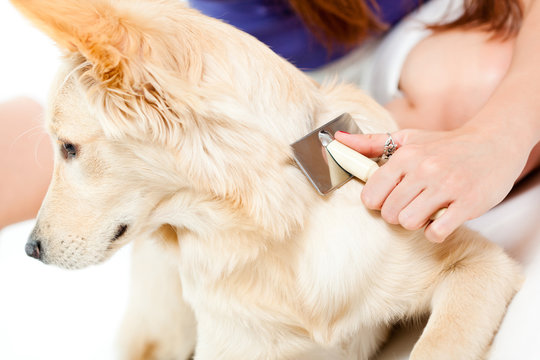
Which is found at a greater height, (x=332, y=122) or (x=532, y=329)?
(x=332, y=122)

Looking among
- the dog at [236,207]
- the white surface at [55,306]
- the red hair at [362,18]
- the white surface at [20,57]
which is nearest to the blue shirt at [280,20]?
the red hair at [362,18]

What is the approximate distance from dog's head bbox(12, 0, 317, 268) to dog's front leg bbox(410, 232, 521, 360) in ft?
1.00

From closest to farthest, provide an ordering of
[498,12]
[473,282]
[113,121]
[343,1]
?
[113,121], [473,282], [498,12], [343,1]

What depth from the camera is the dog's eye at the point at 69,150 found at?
0.83m

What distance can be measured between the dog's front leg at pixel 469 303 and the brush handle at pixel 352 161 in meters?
0.25

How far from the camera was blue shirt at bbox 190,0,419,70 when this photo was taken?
65.7 inches

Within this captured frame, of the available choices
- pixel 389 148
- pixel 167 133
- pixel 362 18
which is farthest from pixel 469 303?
pixel 362 18

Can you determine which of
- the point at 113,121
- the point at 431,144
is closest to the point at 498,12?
the point at 431,144

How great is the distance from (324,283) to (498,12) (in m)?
0.94

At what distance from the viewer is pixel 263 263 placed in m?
0.91

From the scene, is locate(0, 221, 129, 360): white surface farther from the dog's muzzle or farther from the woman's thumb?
the woman's thumb

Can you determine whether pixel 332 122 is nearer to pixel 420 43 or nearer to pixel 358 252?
pixel 358 252

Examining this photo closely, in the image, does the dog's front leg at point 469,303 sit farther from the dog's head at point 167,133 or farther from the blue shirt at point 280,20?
the blue shirt at point 280,20

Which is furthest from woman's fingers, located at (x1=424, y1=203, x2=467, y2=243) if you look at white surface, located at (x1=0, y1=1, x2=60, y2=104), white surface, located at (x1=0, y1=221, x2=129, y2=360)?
white surface, located at (x1=0, y1=1, x2=60, y2=104)
